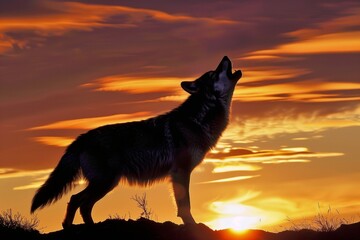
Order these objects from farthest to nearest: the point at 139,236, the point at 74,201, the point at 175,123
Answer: the point at 175,123, the point at 74,201, the point at 139,236

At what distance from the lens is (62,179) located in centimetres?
1140

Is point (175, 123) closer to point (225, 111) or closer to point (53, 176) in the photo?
point (225, 111)

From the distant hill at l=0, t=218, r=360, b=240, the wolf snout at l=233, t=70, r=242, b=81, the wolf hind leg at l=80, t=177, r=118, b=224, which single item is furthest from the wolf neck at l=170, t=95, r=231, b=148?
the distant hill at l=0, t=218, r=360, b=240

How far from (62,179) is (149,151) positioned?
1.69m

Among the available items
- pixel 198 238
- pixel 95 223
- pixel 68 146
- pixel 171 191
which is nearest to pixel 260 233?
pixel 198 238

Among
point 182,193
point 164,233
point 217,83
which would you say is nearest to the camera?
point 164,233

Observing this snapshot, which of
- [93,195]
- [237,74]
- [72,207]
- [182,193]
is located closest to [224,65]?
[237,74]

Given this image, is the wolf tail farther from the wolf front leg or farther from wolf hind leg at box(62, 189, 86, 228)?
the wolf front leg

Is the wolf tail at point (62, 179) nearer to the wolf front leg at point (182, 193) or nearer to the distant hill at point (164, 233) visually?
the distant hill at point (164, 233)

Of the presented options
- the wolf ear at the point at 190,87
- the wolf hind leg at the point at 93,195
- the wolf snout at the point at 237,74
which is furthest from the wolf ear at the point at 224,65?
the wolf hind leg at the point at 93,195

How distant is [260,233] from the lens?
33.7 feet

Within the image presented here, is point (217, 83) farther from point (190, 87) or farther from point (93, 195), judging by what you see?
point (93, 195)

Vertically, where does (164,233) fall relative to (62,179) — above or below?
below

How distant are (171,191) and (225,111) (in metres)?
2.06
